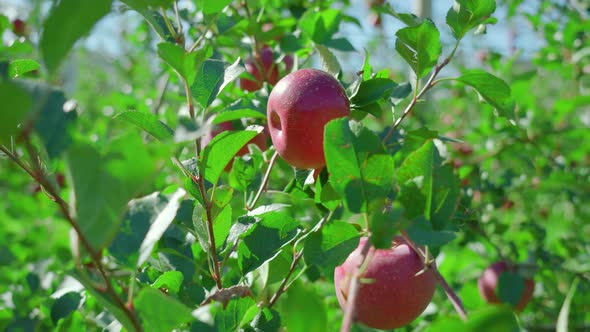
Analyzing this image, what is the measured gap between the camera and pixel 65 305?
0.80 meters

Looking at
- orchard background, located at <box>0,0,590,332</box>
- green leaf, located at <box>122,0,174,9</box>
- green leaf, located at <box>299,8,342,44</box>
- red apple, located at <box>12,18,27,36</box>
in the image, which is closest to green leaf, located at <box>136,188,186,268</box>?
orchard background, located at <box>0,0,590,332</box>

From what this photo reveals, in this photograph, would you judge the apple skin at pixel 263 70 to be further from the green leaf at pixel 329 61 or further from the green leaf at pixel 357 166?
the green leaf at pixel 357 166

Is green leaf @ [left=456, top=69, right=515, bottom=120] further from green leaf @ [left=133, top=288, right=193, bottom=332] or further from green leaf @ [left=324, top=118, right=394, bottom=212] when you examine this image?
green leaf @ [left=133, top=288, right=193, bottom=332]

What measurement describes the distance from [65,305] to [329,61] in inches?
19.6

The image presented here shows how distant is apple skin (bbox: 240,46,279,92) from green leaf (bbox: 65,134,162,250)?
0.72 m

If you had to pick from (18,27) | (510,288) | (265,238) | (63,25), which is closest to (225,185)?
(265,238)

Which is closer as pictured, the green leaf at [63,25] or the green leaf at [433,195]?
the green leaf at [63,25]

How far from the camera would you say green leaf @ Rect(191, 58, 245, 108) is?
0.63 meters

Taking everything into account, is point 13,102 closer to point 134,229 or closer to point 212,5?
point 134,229

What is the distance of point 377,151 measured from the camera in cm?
53

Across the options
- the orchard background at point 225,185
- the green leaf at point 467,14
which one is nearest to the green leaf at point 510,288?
the orchard background at point 225,185

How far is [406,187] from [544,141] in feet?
5.21

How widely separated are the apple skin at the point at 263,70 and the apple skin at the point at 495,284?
72cm

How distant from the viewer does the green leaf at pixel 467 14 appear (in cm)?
64
